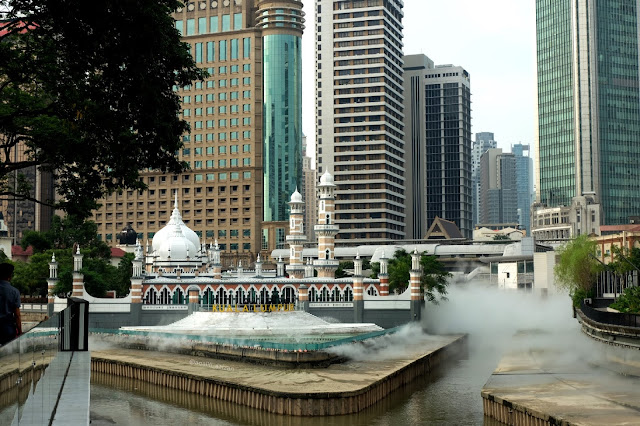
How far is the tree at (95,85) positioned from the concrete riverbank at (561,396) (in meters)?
19.0

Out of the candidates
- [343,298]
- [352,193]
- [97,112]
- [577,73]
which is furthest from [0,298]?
[577,73]

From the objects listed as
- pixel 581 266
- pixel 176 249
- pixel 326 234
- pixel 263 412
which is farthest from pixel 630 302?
pixel 176 249

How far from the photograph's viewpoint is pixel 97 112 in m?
26.2

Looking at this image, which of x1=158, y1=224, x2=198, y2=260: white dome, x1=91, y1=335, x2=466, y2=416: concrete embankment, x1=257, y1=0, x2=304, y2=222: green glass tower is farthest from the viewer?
x1=257, y1=0, x2=304, y2=222: green glass tower

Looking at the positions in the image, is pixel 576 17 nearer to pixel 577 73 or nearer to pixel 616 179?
pixel 577 73

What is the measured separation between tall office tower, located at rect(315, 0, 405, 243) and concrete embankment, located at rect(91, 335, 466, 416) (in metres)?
128

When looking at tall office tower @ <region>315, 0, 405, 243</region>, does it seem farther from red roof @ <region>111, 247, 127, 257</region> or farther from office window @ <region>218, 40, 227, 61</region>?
red roof @ <region>111, 247, 127, 257</region>

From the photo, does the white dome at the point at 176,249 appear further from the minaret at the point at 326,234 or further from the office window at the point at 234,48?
the office window at the point at 234,48

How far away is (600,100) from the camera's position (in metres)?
195

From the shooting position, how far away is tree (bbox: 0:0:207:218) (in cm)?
2327

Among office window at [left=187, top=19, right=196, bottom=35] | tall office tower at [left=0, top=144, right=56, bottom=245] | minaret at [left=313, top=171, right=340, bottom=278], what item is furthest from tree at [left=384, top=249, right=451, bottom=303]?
tall office tower at [left=0, top=144, right=56, bottom=245]

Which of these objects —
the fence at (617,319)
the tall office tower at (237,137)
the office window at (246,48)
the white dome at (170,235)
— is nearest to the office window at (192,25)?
the tall office tower at (237,137)

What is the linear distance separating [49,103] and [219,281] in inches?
2077

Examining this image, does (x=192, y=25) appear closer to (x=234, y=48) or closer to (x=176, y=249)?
(x=234, y=48)
